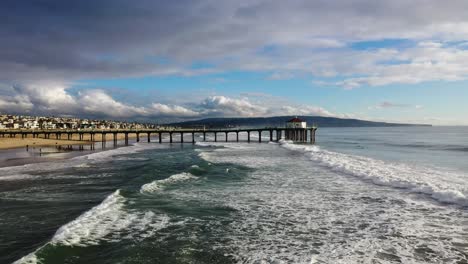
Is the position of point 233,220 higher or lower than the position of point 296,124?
lower

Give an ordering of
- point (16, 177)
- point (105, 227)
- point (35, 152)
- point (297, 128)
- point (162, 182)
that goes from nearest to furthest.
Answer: point (105, 227) < point (162, 182) < point (16, 177) < point (35, 152) < point (297, 128)

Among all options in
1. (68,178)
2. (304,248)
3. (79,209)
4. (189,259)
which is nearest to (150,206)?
(79,209)

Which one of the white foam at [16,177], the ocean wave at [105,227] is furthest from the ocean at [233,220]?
the white foam at [16,177]

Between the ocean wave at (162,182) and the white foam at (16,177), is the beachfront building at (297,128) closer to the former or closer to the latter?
the ocean wave at (162,182)

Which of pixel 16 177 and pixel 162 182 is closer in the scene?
pixel 162 182

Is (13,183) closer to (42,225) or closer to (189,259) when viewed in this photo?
(42,225)

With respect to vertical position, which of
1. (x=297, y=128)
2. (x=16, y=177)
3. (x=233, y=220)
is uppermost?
(x=297, y=128)

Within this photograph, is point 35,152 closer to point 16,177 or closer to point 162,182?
point 16,177

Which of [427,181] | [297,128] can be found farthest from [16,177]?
[297,128]

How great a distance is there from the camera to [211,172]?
2631cm

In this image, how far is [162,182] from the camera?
21.1m

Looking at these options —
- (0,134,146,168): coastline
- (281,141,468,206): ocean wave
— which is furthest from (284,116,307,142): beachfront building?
(281,141,468,206): ocean wave

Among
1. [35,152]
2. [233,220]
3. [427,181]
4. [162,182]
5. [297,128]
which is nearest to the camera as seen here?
[233,220]

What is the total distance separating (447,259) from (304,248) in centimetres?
349
